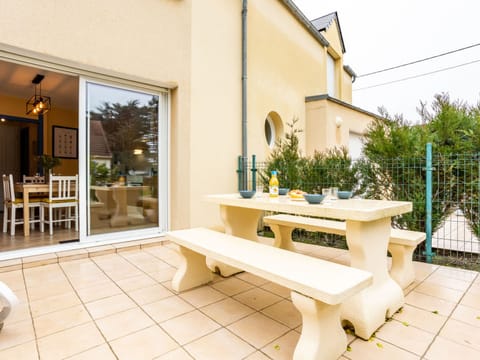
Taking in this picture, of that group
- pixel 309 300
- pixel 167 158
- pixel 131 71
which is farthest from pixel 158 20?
pixel 309 300

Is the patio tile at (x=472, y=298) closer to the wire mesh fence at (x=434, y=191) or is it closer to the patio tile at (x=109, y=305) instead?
the wire mesh fence at (x=434, y=191)

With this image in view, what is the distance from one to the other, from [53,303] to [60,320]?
0.35 metres

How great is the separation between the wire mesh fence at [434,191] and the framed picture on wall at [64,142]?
273 inches

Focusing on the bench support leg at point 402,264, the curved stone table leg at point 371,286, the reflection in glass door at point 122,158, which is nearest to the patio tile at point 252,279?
the curved stone table leg at point 371,286

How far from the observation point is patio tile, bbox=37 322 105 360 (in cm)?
158

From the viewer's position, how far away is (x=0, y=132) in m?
7.99

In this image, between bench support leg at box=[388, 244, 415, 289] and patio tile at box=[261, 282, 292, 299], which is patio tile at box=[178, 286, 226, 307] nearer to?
patio tile at box=[261, 282, 292, 299]

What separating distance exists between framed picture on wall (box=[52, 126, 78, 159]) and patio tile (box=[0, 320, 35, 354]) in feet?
20.9

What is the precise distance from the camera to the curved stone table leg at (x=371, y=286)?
69.7 inches

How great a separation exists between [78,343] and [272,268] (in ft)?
4.24

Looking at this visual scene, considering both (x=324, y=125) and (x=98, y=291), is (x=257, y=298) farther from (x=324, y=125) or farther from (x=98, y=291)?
(x=324, y=125)

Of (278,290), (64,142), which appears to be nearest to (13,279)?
(278,290)

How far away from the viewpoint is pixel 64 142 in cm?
733

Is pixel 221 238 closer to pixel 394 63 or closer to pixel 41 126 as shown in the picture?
pixel 41 126
